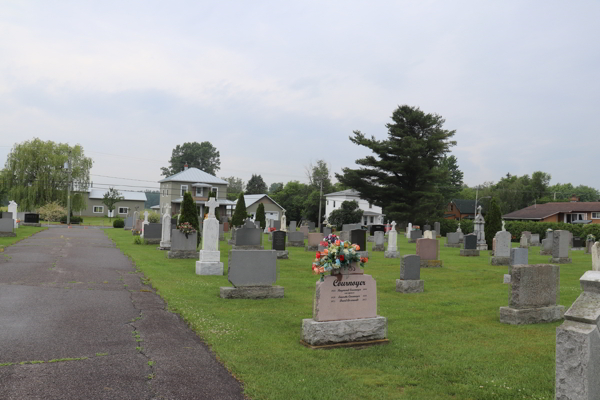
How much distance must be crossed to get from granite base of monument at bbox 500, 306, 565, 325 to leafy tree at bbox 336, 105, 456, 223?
129 feet

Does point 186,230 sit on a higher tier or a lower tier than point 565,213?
lower

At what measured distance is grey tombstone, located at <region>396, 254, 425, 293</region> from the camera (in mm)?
12203

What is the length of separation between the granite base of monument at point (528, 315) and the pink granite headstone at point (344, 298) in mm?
3107

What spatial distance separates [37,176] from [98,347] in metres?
54.3

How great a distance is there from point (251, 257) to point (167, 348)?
4.42m

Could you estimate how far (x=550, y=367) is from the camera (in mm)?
5973

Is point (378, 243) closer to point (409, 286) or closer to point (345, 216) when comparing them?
point (409, 286)

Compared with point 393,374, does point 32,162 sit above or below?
above

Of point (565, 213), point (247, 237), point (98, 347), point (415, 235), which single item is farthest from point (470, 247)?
point (565, 213)

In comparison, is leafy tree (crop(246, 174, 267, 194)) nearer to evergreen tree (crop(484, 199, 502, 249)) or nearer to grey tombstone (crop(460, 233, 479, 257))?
evergreen tree (crop(484, 199, 502, 249))

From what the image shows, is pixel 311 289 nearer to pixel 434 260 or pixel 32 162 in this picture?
pixel 434 260

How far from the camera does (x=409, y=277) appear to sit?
40.3 feet

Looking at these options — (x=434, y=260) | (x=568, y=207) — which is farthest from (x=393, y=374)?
(x=568, y=207)

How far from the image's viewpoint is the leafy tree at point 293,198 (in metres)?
71.5
